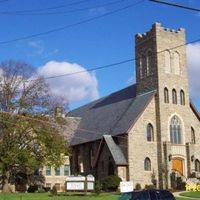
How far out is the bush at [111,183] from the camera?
5747 cm

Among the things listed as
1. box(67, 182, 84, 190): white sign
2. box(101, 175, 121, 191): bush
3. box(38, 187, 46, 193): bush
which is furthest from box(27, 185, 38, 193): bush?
box(67, 182, 84, 190): white sign

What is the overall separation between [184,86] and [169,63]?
3.29m

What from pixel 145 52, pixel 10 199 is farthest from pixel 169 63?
pixel 10 199

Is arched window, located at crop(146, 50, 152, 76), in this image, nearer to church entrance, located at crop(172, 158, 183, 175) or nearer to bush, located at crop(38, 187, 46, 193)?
church entrance, located at crop(172, 158, 183, 175)

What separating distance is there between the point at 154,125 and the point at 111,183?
9256 millimetres

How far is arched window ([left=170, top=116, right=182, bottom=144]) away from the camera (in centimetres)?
6328

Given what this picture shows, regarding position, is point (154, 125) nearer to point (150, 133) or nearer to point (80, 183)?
point (150, 133)

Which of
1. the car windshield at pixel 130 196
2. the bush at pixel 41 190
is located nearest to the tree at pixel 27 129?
the bush at pixel 41 190

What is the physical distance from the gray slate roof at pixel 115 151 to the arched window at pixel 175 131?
617 cm

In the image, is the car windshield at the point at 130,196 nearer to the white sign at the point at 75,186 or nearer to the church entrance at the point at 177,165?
the white sign at the point at 75,186

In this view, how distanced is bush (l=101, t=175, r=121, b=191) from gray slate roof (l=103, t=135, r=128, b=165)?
85.2 inches

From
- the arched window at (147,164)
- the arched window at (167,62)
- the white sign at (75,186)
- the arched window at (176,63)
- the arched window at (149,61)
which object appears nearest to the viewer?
the white sign at (75,186)

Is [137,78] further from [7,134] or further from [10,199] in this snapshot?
[10,199]

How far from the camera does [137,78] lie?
67.1 m
